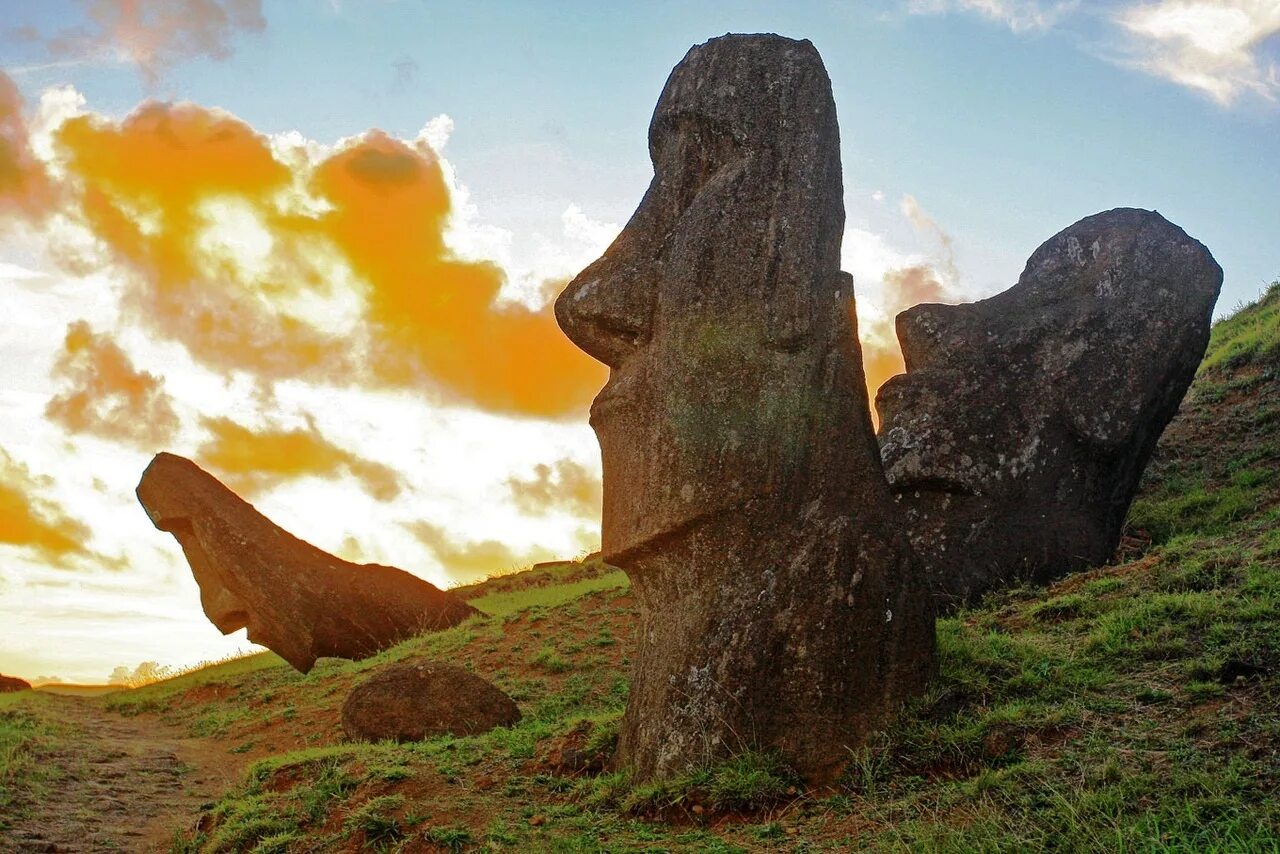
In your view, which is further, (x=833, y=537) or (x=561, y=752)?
(x=561, y=752)

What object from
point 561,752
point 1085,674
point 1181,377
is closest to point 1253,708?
point 1085,674

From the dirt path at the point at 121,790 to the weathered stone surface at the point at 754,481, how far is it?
5216mm

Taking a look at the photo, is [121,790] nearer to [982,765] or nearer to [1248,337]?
[982,765]

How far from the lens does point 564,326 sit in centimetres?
1077

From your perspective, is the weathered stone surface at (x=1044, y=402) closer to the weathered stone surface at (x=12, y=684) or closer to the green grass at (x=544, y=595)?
the green grass at (x=544, y=595)

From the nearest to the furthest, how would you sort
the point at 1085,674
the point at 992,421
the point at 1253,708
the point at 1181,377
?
the point at 1253,708, the point at 1085,674, the point at 992,421, the point at 1181,377

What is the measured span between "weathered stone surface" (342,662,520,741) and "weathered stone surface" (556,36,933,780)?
3.73 meters

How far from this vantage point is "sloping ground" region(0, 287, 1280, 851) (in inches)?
294

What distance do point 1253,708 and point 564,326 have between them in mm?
6059

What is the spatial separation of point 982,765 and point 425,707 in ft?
21.9

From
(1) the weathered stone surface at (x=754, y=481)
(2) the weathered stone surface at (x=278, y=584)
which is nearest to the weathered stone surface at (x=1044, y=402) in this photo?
(1) the weathered stone surface at (x=754, y=481)

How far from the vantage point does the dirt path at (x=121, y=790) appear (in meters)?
11.4

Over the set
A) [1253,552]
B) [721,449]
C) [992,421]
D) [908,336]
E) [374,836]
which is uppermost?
[908,336]

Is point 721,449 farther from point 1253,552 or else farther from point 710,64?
point 1253,552
